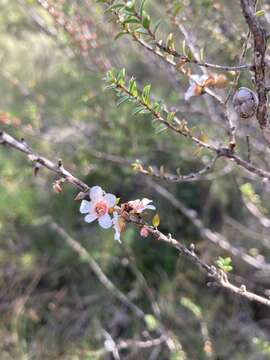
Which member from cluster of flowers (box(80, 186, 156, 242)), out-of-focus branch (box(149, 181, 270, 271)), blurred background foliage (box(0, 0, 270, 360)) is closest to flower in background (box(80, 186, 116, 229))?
cluster of flowers (box(80, 186, 156, 242))

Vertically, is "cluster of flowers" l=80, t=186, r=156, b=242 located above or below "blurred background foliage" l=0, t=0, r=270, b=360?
above

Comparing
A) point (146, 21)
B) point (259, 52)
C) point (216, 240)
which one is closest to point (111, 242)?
point (216, 240)

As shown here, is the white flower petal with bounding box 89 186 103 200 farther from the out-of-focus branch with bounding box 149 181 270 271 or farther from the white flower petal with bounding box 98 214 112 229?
the out-of-focus branch with bounding box 149 181 270 271

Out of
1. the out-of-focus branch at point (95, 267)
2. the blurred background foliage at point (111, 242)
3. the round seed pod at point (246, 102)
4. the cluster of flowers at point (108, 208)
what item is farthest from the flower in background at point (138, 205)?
the blurred background foliage at point (111, 242)

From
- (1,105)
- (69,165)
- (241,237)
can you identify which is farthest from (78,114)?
(1,105)

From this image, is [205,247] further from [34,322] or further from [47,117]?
[47,117]

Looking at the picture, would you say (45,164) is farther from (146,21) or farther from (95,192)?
(146,21)

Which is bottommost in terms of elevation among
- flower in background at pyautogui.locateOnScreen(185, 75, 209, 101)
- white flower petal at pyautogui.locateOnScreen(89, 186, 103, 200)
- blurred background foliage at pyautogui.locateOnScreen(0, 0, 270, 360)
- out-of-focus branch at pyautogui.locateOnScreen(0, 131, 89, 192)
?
blurred background foliage at pyautogui.locateOnScreen(0, 0, 270, 360)
